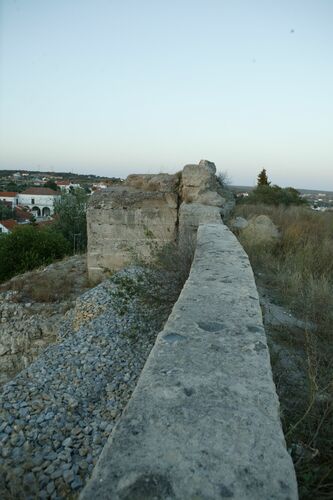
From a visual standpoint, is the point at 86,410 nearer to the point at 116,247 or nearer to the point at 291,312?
the point at 291,312

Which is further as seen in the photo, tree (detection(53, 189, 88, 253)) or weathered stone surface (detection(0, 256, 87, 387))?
tree (detection(53, 189, 88, 253))

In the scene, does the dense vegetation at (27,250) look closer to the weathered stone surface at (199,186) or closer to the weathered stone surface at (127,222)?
the weathered stone surface at (127,222)

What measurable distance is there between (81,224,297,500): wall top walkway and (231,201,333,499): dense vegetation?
299 mm

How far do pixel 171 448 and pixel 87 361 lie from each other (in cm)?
267

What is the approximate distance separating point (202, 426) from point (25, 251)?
9.82m

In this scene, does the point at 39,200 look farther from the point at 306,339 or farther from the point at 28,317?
the point at 306,339

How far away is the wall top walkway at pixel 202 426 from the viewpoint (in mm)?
887

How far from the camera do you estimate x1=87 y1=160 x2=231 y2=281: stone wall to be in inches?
257

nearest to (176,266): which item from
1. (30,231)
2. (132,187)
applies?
(132,187)

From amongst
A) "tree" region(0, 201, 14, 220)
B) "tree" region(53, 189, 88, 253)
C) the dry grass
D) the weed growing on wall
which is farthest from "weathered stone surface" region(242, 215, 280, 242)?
"tree" region(0, 201, 14, 220)

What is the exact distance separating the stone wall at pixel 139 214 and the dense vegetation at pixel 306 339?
4.81ft

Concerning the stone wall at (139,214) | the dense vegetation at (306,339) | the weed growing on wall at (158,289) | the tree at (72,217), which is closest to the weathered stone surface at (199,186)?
the stone wall at (139,214)

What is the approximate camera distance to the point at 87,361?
347cm

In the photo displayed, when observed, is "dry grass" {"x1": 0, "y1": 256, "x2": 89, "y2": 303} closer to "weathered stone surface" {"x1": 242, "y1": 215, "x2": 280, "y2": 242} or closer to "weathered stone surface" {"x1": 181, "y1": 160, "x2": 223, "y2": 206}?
"weathered stone surface" {"x1": 181, "y1": 160, "x2": 223, "y2": 206}
